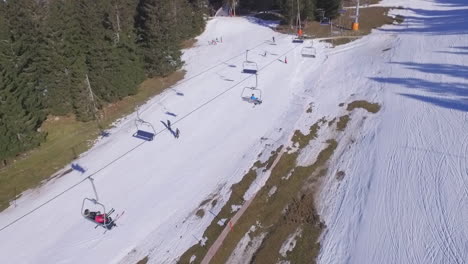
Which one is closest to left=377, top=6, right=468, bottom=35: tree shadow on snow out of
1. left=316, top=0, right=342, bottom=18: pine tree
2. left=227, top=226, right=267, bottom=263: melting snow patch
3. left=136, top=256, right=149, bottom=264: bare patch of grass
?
left=316, top=0, right=342, bottom=18: pine tree

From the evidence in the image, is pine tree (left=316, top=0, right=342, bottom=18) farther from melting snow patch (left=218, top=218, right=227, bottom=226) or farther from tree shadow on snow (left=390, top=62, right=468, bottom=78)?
melting snow patch (left=218, top=218, right=227, bottom=226)

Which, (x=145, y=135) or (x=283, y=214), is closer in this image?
(x=283, y=214)

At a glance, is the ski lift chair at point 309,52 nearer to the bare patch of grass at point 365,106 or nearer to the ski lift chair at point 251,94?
the ski lift chair at point 251,94

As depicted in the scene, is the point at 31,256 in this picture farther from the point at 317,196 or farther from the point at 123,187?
the point at 317,196

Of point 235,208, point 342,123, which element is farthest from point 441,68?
point 235,208

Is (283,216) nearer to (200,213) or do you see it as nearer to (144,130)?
(200,213)

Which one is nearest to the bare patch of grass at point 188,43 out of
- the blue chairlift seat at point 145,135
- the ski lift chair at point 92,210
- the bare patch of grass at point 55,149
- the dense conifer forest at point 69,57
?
the dense conifer forest at point 69,57
